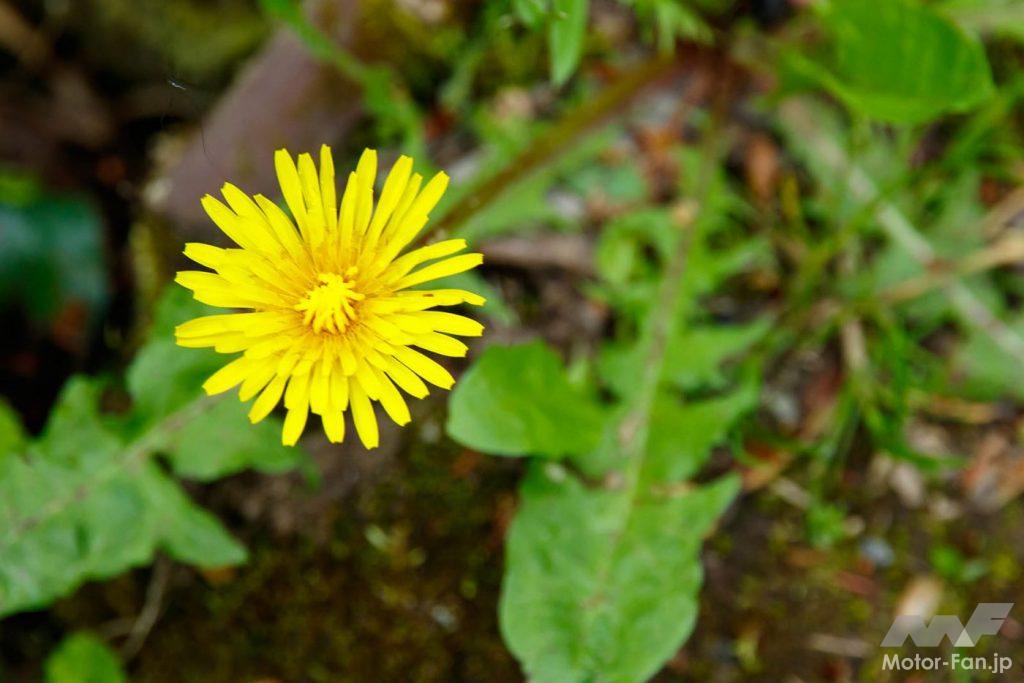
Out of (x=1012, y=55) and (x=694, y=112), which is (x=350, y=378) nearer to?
(x=694, y=112)

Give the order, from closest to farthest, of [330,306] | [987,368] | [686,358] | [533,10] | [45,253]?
1. [330,306]
2. [533,10]
3. [686,358]
4. [987,368]
5. [45,253]

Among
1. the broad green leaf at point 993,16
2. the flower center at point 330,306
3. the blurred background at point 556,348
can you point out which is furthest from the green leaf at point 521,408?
the broad green leaf at point 993,16

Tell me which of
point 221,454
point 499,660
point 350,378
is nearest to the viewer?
point 350,378

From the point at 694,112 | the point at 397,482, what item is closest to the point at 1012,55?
the point at 694,112

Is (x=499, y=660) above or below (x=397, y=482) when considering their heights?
below

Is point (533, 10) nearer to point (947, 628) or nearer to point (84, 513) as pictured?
point (84, 513)

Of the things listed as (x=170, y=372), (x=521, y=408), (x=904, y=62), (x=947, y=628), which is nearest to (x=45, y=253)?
(x=170, y=372)
